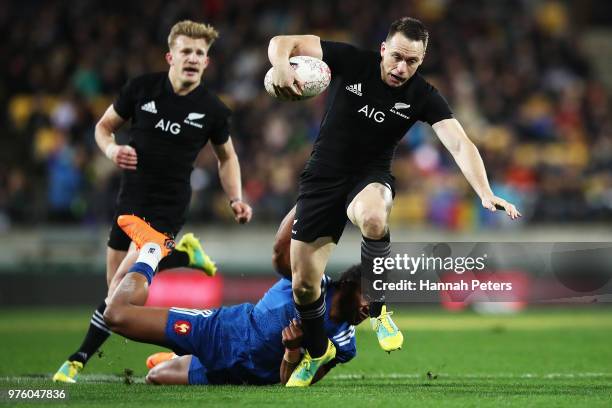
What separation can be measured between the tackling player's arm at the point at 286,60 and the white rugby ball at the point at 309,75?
5 cm

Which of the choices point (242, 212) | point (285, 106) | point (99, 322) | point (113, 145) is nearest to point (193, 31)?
point (113, 145)

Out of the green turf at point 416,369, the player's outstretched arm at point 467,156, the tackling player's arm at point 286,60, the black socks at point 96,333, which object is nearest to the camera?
the green turf at point 416,369

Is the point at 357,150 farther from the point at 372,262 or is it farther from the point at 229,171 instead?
the point at 229,171

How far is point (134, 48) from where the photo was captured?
59.4ft

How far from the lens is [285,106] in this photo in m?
17.6

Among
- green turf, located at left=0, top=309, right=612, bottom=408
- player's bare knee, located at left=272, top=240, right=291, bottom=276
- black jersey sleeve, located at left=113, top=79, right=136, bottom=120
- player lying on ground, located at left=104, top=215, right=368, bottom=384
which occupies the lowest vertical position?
green turf, located at left=0, top=309, right=612, bottom=408

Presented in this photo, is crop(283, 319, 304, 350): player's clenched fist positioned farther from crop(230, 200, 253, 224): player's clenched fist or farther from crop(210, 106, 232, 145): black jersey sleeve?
crop(210, 106, 232, 145): black jersey sleeve

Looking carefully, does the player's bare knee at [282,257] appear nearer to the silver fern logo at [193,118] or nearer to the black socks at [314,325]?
the black socks at [314,325]

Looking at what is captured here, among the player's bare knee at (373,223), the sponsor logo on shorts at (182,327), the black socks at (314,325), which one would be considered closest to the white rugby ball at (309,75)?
the player's bare knee at (373,223)

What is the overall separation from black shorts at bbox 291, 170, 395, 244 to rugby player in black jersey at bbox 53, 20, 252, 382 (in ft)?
4.58

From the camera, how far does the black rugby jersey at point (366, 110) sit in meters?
6.93

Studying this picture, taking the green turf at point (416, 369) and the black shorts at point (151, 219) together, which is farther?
the black shorts at point (151, 219)

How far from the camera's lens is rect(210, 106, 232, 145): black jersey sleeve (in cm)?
824

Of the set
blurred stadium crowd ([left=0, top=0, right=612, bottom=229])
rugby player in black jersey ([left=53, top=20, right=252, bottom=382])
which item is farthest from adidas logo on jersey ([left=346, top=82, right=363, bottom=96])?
blurred stadium crowd ([left=0, top=0, right=612, bottom=229])
